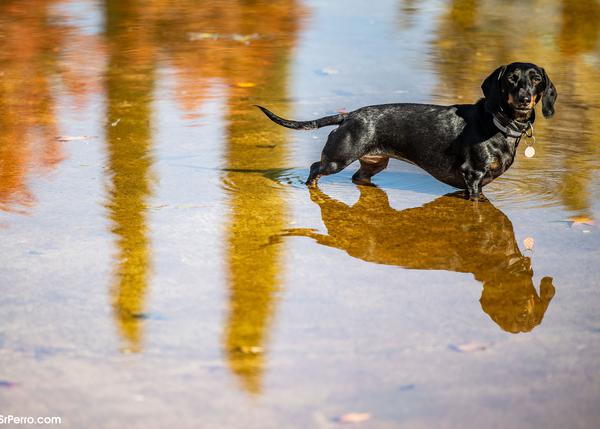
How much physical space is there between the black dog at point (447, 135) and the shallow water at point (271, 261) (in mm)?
213

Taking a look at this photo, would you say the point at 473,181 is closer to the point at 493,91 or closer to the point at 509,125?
the point at 509,125

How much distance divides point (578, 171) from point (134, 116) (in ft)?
12.0

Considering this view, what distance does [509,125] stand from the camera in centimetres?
611

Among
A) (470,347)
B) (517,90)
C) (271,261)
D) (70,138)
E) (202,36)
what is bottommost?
(202,36)

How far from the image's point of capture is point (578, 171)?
678 centimetres

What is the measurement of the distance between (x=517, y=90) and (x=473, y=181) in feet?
2.18

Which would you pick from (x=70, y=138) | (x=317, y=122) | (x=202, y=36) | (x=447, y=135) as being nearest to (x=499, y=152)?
(x=447, y=135)

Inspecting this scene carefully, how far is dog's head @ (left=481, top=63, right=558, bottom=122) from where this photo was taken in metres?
5.93

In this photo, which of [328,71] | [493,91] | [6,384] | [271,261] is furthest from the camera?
[328,71]

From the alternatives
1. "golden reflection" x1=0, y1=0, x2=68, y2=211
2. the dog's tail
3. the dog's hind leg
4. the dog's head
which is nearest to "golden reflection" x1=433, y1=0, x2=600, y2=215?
the dog's head

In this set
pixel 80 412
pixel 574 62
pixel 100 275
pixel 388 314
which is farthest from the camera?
pixel 574 62

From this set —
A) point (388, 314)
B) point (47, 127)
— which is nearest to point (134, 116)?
point (47, 127)

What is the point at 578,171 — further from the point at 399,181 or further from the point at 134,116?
the point at 134,116

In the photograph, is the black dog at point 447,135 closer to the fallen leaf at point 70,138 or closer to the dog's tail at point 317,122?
the dog's tail at point 317,122
